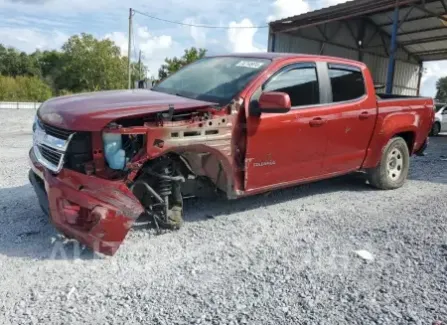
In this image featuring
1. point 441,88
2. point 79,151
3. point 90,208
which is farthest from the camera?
point 441,88

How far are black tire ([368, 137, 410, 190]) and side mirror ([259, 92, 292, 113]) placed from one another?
8.40 feet

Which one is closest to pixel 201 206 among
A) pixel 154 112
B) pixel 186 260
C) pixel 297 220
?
pixel 297 220

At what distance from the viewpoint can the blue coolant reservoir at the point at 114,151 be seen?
3.23m

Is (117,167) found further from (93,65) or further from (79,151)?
(93,65)

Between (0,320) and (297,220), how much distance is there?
294 cm

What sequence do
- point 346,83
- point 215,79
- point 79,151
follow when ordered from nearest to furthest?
point 79,151 < point 215,79 < point 346,83

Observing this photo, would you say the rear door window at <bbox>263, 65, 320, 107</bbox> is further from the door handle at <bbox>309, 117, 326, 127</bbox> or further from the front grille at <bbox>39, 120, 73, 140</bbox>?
the front grille at <bbox>39, 120, 73, 140</bbox>

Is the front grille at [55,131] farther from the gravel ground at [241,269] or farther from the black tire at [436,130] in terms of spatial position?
the black tire at [436,130]

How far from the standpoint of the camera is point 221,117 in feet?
12.4

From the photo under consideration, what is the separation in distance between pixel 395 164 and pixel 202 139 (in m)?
3.68

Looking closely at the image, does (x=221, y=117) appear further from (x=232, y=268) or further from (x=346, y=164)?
(x=346, y=164)

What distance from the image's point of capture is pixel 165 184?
3697mm

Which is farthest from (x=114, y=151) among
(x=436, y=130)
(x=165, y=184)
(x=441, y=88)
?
(x=441, y=88)

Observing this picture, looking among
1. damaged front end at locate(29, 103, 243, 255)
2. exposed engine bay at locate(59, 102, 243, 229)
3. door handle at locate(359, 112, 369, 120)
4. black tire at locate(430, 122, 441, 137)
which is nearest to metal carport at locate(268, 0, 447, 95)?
black tire at locate(430, 122, 441, 137)
